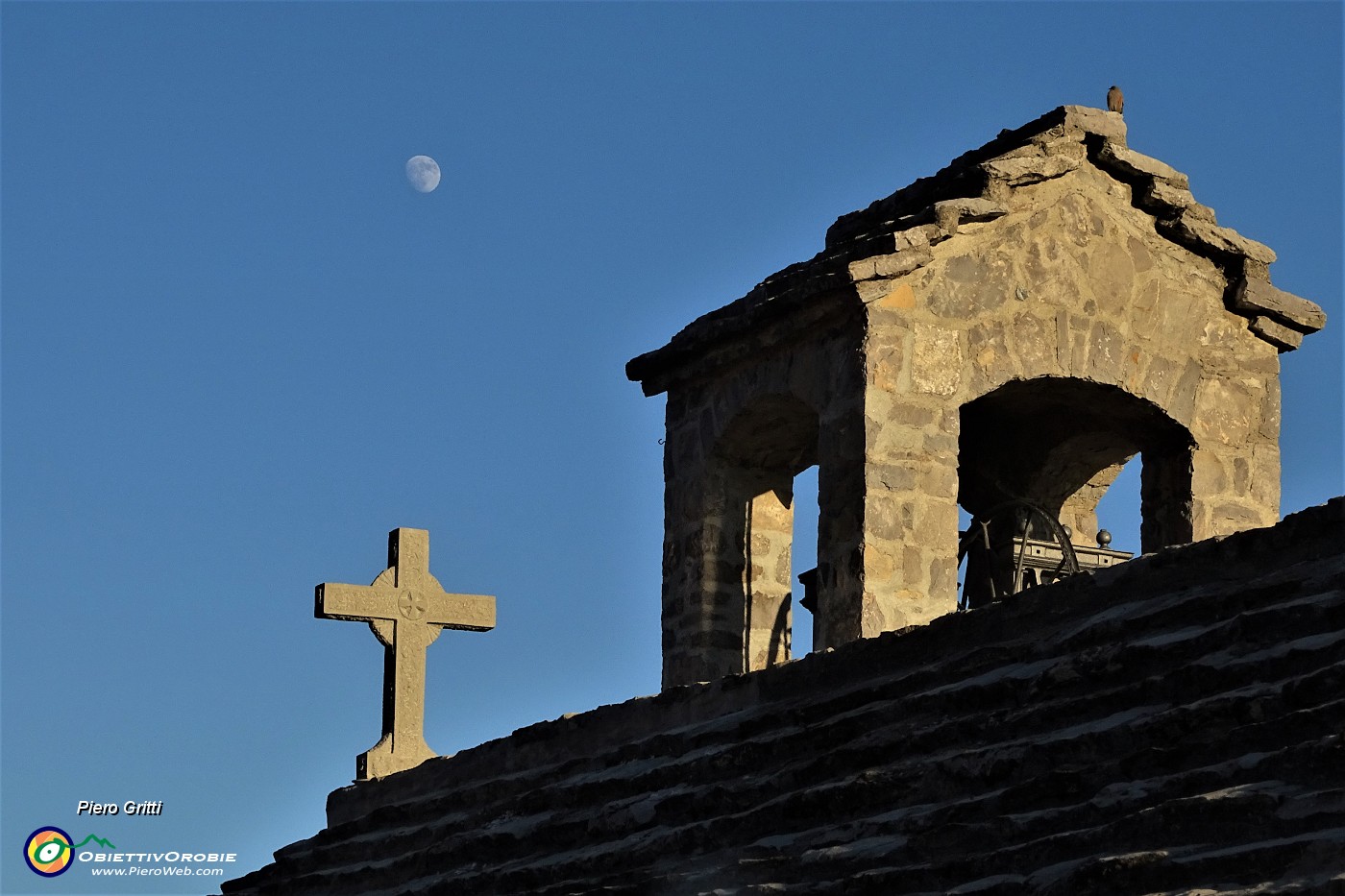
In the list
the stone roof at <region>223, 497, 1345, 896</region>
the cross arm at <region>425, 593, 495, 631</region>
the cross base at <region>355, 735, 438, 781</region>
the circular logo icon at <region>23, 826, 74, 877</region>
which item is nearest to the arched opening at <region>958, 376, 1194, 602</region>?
the cross arm at <region>425, 593, 495, 631</region>

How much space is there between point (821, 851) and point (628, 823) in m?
1.40

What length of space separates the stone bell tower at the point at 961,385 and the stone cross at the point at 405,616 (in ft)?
3.61

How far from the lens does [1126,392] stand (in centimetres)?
1059

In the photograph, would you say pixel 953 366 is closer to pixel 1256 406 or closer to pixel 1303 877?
pixel 1256 406

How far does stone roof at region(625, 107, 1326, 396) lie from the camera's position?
33.3 feet

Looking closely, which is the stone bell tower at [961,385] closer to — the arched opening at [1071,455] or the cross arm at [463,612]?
the arched opening at [1071,455]

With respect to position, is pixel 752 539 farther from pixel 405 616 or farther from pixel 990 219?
pixel 990 219

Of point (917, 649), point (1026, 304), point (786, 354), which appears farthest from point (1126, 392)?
point (917, 649)

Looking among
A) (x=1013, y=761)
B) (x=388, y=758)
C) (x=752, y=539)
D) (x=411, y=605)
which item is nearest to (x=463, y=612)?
(x=411, y=605)

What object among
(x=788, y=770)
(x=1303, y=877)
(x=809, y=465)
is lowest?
(x=1303, y=877)

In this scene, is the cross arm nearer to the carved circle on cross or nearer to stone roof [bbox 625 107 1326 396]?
the carved circle on cross

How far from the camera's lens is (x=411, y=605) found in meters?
11.6

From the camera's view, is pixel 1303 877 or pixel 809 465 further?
pixel 809 465

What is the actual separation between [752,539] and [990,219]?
1.98 meters
